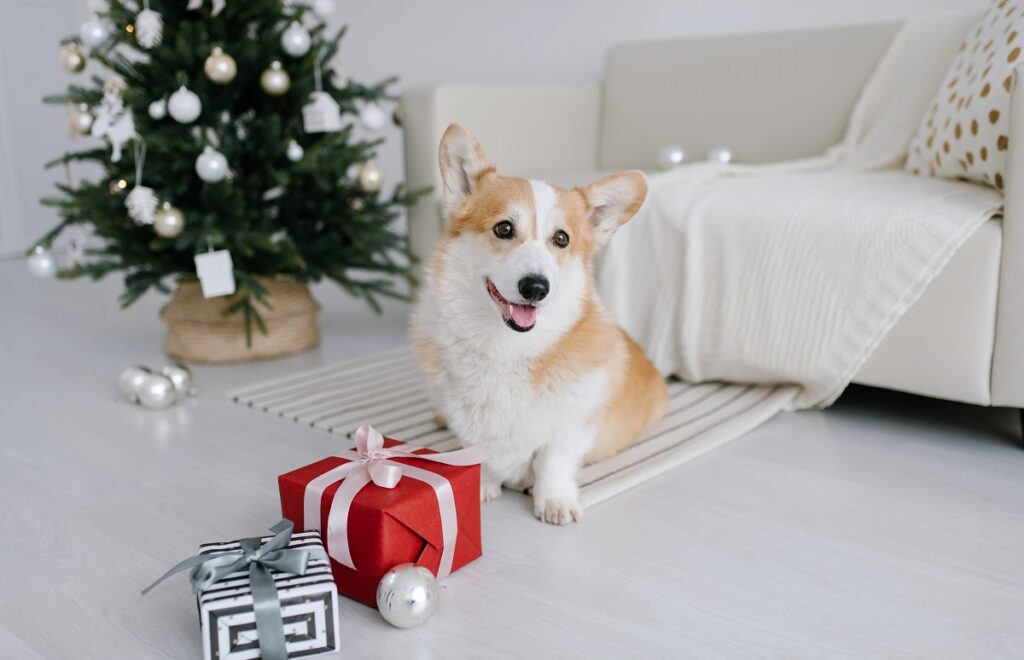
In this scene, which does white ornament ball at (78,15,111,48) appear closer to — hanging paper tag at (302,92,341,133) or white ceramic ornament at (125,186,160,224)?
white ceramic ornament at (125,186,160,224)

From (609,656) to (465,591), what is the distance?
0.88 feet

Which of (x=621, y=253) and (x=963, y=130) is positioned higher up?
(x=963, y=130)

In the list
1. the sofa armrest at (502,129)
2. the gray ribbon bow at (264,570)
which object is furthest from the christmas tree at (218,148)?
the gray ribbon bow at (264,570)

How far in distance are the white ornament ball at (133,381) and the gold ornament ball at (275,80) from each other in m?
0.86

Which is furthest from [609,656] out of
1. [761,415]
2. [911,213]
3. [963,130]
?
[963,130]

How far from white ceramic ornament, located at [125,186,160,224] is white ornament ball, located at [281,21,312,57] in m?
0.57

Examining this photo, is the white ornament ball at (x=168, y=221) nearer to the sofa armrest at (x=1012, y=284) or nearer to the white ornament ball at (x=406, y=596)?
the white ornament ball at (x=406, y=596)

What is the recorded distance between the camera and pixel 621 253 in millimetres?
2314

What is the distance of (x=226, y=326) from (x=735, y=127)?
183 centimetres

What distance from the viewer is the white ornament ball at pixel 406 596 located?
114 centimetres

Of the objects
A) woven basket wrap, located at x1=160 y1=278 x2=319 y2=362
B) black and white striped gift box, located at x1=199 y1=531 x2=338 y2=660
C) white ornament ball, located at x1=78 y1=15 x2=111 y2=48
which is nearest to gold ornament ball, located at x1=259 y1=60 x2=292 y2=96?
white ornament ball, located at x1=78 y1=15 x2=111 y2=48

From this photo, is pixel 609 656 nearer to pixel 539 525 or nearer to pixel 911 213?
pixel 539 525

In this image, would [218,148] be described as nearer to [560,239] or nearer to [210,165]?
[210,165]

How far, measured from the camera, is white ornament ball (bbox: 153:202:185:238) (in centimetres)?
222
